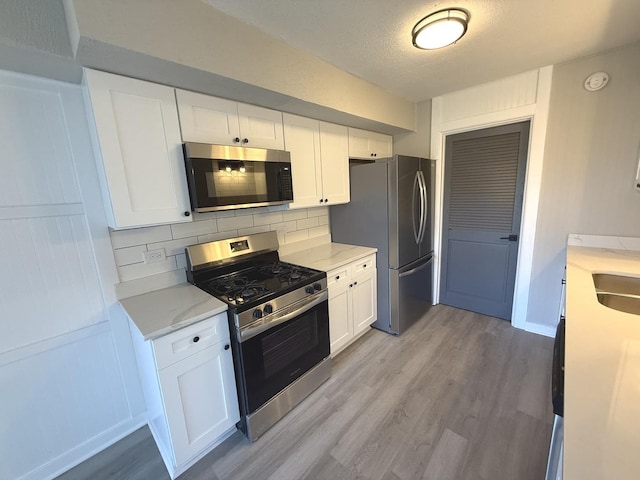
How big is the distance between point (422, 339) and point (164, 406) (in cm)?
225

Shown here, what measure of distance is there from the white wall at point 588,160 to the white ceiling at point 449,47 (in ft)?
0.66

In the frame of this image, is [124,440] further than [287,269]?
No

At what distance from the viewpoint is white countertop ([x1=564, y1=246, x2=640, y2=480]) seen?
0.57m

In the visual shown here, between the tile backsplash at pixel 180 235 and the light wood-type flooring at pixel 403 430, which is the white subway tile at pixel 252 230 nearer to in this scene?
the tile backsplash at pixel 180 235

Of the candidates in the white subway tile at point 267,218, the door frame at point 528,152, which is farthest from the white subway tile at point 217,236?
the door frame at point 528,152

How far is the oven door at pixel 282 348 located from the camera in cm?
160

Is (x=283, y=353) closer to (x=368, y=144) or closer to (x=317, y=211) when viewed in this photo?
(x=317, y=211)

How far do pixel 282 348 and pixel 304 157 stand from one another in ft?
4.97

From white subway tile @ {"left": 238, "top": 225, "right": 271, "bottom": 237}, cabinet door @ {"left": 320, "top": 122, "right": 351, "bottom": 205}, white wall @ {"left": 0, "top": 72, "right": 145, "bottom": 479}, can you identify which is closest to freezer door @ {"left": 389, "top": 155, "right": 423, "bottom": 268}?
cabinet door @ {"left": 320, "top": 122, "right": 351, "bottom": 205}

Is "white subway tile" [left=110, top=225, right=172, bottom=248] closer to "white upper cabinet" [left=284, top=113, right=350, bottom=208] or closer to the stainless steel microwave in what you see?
the stainless steel microwave

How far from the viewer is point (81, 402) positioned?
1.62 m

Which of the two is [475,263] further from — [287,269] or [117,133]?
[117,133]

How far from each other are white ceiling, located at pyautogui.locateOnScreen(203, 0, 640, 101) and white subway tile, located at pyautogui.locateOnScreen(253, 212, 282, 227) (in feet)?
4.21

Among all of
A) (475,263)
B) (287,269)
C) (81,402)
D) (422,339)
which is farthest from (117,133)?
(475,263)
